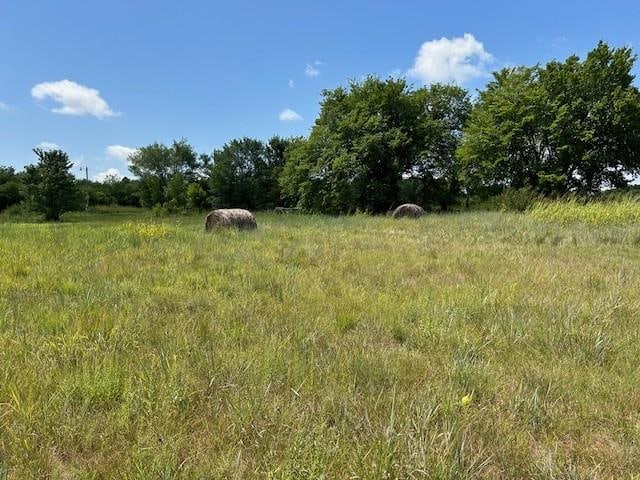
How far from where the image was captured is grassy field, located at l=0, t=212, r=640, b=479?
A: 1736 mm

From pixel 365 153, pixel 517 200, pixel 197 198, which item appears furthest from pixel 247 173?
pixel 517 200

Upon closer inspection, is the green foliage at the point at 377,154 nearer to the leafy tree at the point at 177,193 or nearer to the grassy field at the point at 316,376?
the leafy tree at the point at 177,193

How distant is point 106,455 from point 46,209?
137 ft

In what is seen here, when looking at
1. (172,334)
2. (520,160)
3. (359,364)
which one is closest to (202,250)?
(172,334)

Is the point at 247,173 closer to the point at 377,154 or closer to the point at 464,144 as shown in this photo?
the point at 377,154

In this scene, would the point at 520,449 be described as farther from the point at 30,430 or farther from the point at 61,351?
the point at 61,351

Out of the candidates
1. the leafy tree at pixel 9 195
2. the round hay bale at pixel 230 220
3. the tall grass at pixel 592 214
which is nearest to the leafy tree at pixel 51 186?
the leafy tree at pixel 9 195

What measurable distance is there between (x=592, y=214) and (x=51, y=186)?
133 ft

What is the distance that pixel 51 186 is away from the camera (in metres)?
35.8

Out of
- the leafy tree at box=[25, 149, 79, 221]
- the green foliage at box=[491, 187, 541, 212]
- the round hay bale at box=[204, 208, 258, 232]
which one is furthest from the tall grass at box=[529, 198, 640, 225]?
the leafy tree at box=[25, 149, 79, 221]

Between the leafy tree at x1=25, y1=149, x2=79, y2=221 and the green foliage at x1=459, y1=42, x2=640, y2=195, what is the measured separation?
35.0 metres

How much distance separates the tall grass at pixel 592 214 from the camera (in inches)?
471

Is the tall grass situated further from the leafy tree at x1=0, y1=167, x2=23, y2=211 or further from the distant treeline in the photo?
the leafy tree at x1=0, y1=167, x2=23, y2=211

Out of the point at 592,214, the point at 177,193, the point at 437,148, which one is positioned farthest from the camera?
the point at 177,193
